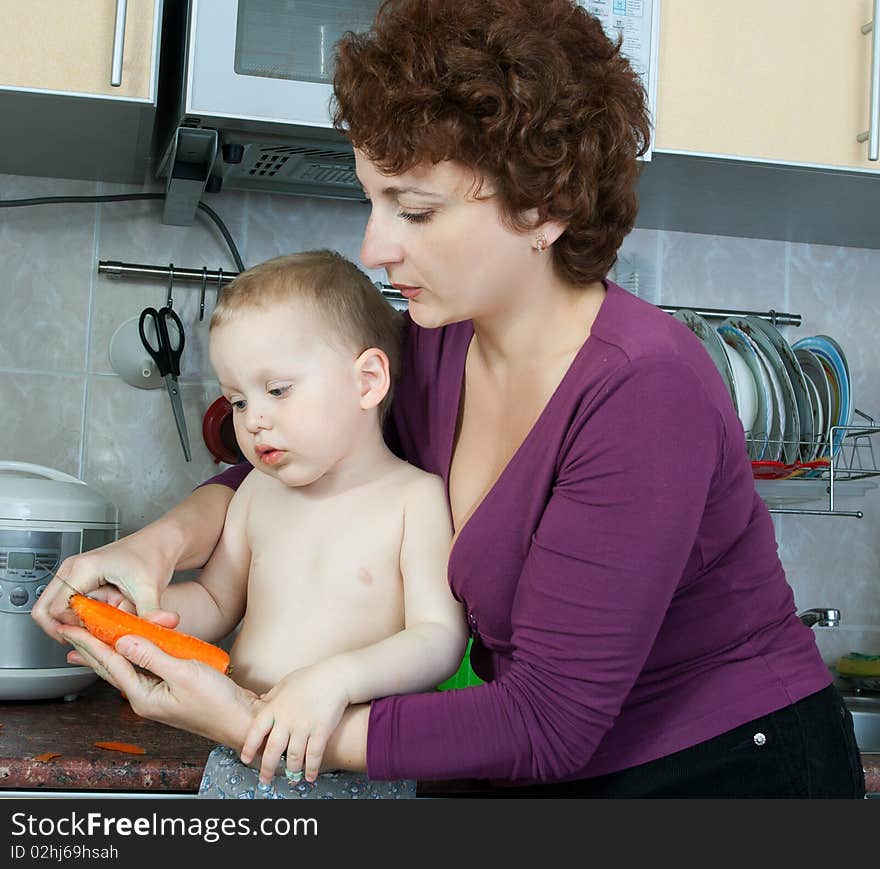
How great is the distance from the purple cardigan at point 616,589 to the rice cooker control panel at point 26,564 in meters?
0.63

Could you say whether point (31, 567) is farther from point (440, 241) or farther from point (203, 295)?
point (440, 241)

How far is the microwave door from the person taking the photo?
1.40 metres

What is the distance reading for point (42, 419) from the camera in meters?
1.73

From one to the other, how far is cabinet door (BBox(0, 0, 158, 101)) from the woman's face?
0.56 m

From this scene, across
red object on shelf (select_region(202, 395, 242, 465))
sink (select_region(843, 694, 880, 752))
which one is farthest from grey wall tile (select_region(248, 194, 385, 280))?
sink (select_region(843, 694, 880, 752))

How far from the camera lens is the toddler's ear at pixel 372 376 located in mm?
1096

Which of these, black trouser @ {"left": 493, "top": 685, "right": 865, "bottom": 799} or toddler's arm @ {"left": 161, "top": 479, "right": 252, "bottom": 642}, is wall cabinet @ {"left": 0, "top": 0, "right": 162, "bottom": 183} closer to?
toddler's arm @ {"left": 161, "top": 479, "right": 252, "bottom": 642}

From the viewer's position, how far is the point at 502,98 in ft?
3.02

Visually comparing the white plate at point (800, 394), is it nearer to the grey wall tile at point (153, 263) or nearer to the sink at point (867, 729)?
the sink at point (867, 729)

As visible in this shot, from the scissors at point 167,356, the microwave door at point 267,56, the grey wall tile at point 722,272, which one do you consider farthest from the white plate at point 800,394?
the scissors at point 167,356

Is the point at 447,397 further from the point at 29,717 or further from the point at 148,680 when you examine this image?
the point at 29,717

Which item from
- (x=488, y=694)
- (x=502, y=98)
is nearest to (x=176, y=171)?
(x=502, y=98)

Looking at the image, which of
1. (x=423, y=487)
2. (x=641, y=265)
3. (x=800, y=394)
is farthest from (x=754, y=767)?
(x=641, y=265)
